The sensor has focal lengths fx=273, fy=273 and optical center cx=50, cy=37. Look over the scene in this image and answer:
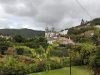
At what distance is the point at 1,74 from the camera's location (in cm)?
1395

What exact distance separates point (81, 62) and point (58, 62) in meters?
1.67

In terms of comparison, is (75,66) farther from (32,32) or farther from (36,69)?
(32,32)

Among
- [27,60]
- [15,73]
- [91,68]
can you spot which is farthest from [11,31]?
[91,68]

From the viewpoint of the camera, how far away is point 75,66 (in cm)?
1797

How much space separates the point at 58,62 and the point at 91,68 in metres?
6.29

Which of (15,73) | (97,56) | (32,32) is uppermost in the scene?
(32,32)

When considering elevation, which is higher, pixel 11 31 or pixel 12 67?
pixel 11 31

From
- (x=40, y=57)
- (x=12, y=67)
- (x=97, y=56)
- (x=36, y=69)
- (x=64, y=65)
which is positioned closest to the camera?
(x=40, y=57)

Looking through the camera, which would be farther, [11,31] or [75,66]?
[11,31]

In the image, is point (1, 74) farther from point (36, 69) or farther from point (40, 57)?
point (40, 57)

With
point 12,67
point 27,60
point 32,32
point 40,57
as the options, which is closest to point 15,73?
point 12,67

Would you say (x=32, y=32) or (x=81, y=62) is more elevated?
(x=32, y=32)

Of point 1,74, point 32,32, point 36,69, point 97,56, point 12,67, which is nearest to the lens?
point 97,56

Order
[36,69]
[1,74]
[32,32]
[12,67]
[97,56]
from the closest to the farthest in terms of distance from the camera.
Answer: [97,56] → [1,74] → [12,67] → [36,69] → [32,32]
